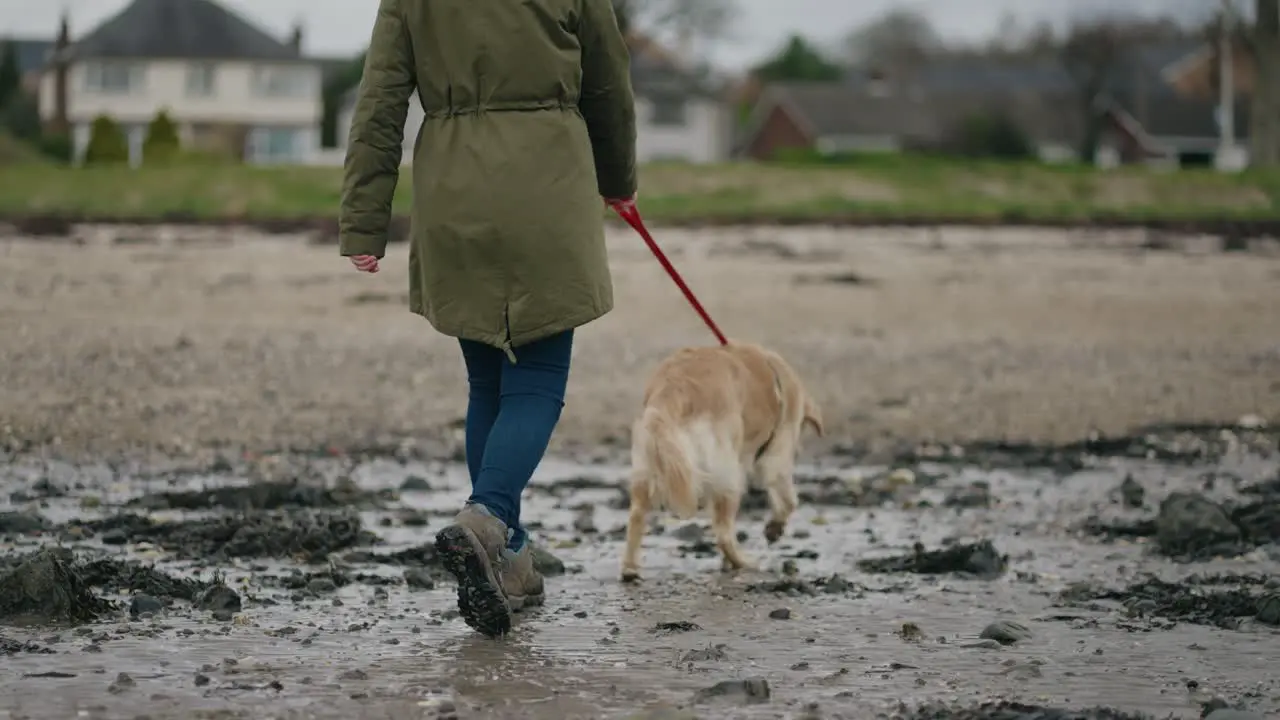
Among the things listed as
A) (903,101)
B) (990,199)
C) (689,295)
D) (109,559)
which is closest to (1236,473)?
(689,295)

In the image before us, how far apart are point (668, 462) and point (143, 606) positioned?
66.7 inches

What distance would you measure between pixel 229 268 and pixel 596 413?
6.25 metres

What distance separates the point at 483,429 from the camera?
225 inches

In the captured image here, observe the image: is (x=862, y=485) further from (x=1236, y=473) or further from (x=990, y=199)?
(x=990, y=199)

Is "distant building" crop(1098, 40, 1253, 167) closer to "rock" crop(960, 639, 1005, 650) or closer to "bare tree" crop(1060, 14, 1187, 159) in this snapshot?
"bare tree" crop(1060, 14, 1187, 159)

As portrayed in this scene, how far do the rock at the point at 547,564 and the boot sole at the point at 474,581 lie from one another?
46.3 inches

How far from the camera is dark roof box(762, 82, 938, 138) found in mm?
77938

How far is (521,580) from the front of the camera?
571cm

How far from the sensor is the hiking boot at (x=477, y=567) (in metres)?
5.09

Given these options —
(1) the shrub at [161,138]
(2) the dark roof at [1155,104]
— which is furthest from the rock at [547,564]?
(2) the dark roof at [1155,104]

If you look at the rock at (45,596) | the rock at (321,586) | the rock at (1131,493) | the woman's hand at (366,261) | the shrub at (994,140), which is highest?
the shrub at (994,140)

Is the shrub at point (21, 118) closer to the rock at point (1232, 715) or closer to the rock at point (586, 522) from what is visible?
the rock at point (586, 522)

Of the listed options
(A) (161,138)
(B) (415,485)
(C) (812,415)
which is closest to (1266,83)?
(A) (161,138)

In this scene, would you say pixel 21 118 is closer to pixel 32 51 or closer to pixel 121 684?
pixel 32 51
